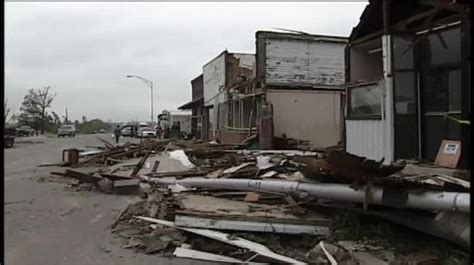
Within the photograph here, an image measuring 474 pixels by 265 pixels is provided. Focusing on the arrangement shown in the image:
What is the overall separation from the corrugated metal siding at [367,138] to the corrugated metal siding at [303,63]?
13.0 metres

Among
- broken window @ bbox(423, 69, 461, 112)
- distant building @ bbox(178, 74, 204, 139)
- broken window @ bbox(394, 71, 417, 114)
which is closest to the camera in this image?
broken window @ bbox(423, 69, 461, 112)

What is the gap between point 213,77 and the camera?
37.0 m

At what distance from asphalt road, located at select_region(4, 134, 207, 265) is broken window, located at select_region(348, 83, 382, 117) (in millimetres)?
5580

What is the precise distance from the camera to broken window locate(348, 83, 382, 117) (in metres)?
12.0

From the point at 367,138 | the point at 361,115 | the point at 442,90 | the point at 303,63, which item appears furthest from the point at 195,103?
the point at 442,90

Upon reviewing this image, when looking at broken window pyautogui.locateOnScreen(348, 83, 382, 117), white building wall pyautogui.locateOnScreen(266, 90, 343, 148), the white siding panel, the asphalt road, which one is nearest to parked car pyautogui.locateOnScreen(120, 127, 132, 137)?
the white siding panel

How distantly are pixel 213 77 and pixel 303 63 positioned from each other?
10.8 meters

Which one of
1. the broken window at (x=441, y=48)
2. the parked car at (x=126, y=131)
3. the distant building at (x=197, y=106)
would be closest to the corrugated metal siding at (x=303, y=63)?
the broken window at (x=441, y=48)

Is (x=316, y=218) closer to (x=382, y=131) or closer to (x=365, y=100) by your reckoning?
(x=382, y=131)

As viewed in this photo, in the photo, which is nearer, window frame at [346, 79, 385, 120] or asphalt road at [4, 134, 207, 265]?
asphalt road at [4, 134, 207, 265]

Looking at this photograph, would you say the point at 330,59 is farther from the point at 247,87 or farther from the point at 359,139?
the point at 359,139

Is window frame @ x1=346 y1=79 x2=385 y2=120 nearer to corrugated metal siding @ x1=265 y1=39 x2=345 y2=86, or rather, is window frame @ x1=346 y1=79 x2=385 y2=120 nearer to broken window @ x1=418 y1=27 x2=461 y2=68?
broken window @ x1=418 y1=27 x2=461 y2=68

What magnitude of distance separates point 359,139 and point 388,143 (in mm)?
1315

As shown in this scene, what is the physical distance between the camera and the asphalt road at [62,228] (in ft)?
23.7
